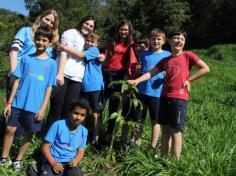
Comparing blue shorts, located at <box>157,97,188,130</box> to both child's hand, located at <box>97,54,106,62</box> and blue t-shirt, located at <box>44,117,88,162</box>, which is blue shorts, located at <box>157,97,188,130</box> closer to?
blue t-shirt, located at <box>44,117,88,162</box>

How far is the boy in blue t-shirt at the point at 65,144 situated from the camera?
15.1 ft

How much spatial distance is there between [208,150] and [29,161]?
2.07 m

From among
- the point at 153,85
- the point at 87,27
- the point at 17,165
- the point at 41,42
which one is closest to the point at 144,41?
the point at 153,85

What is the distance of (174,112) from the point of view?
4828mm

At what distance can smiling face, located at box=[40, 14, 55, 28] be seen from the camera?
511 cm

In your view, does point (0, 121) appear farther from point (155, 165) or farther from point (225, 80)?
point (225, 80)

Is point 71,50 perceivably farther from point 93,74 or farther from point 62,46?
point 93,74

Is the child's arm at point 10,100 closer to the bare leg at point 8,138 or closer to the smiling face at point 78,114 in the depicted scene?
the bare leg at point 8,138

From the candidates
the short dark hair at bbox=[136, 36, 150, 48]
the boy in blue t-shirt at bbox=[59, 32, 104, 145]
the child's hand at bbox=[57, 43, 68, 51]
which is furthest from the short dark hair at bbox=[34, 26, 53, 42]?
the short dark hair at bbox=[136, 36, 150, 48]

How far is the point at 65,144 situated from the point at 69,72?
1155 millimetres

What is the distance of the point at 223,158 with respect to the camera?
466 cm

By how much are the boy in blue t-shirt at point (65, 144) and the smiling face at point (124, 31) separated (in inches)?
53.1

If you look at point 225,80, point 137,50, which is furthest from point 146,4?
point 137,50

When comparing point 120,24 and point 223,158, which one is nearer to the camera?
point 223,158
